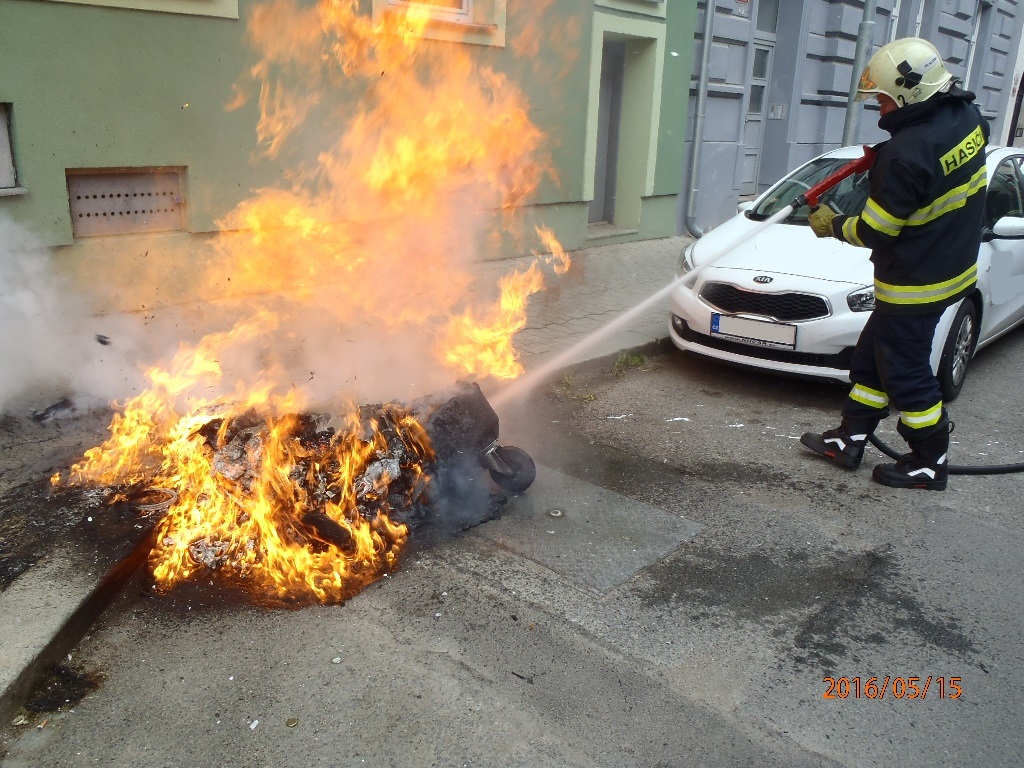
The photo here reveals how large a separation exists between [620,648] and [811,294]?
3449 millimetres

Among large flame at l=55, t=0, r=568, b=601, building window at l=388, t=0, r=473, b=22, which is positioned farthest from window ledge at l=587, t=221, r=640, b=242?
building window at l=388, t=0, r=473, b=22

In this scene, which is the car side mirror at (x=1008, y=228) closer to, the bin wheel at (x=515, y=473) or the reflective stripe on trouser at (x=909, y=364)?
the reflective stripe on trouser at (x=909, y=364)

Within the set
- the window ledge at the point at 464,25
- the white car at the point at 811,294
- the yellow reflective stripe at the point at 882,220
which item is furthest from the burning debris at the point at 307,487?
the window ledge at the point at 464,25

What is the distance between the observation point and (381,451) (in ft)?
13.0

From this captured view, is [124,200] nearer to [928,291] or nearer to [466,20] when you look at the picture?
[466,20]

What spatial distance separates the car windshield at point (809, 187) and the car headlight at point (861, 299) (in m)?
1.01

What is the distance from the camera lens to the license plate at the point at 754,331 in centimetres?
575

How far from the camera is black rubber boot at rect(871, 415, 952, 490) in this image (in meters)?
4.54

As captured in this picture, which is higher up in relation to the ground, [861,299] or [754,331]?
[861,299]

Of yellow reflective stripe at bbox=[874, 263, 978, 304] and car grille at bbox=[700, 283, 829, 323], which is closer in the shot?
yellow reflective stripe at bbox=[874, 263, 978, 304]

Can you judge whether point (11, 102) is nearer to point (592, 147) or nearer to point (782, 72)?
point (592, 147)

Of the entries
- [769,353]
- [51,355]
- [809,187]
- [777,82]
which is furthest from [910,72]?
[777,82]

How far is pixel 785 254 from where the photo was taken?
6066 millimetres
